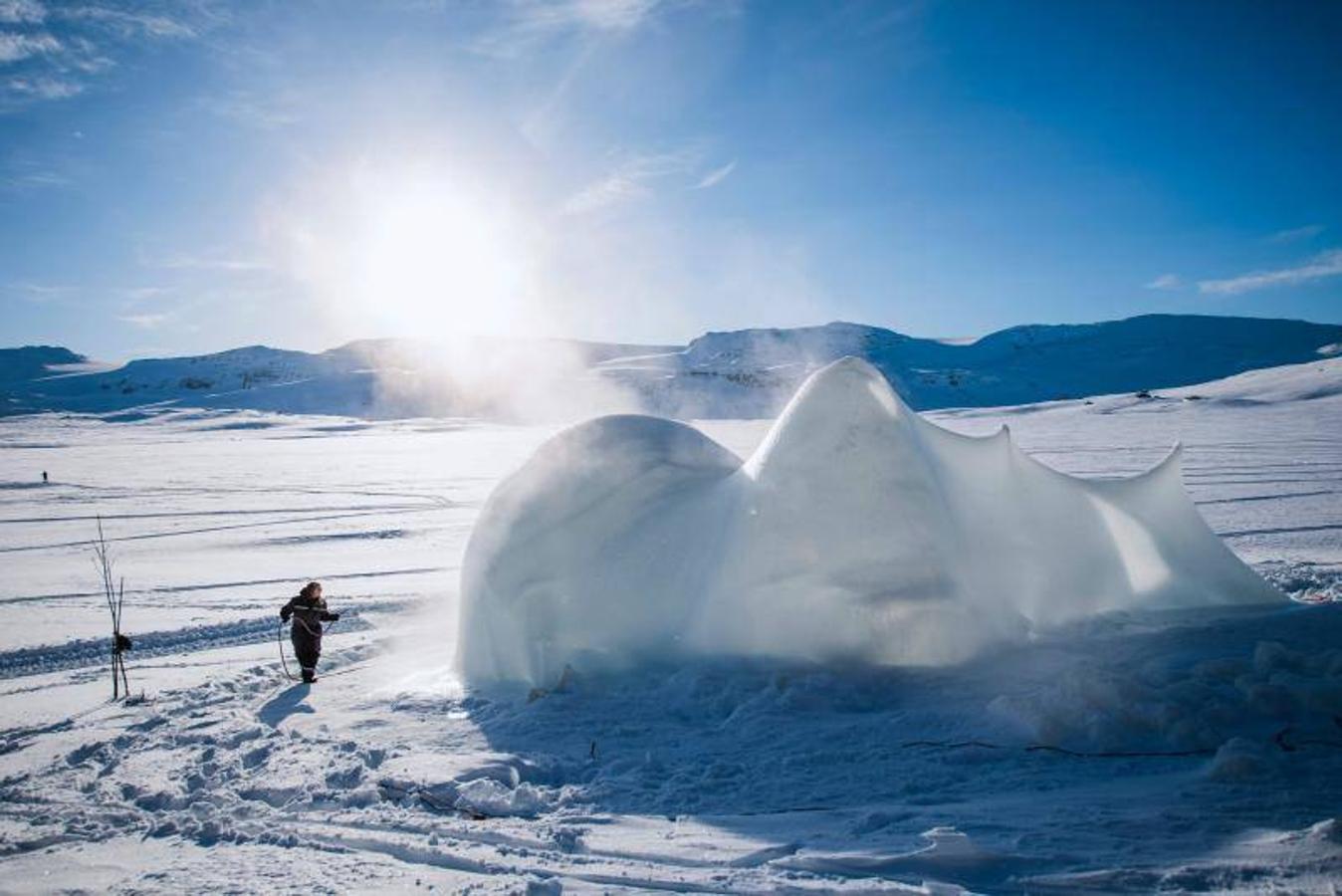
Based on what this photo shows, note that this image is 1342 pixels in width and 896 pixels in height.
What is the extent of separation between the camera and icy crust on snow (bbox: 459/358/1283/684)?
660 centimetres

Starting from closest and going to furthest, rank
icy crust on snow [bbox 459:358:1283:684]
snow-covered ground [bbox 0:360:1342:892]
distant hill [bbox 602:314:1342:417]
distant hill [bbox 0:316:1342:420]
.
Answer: snow-covered ground [bbox 0:360:1342:892] < icy crust on snow [bbox 459:358:1283:684] < distant hill [bbox 0:316:1342:420] < distant hill [bbox 602:314:1342:417]

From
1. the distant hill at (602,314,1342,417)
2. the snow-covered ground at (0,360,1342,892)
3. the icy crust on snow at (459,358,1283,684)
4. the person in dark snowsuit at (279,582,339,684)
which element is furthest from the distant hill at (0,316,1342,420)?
the snow-covered ground at (0,360,1342,892)

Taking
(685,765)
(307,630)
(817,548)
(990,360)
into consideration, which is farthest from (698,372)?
(685,765)

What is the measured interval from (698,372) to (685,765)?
85.6m

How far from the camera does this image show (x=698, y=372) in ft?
296

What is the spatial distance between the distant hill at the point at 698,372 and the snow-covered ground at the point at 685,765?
56129 millimetres

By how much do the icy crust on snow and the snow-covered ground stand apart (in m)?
0.31

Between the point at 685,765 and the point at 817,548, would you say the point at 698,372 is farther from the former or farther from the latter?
the point at 685,765

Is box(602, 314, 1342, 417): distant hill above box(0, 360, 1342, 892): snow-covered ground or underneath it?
above

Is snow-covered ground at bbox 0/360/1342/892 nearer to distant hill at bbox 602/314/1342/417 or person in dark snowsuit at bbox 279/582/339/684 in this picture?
person in dark snowsuit at bbox 279/582/339/684

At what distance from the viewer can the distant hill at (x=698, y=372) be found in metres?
75.4

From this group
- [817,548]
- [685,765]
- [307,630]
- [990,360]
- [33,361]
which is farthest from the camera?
[33,361]

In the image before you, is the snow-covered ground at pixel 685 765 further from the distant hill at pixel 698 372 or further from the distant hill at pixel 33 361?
the distant hill at pixel 33 361

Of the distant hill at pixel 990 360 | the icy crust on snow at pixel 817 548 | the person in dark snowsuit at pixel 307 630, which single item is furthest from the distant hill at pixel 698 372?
the icy crust on snow at pixel 817 548
